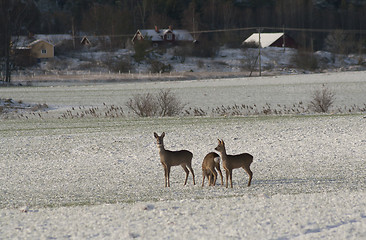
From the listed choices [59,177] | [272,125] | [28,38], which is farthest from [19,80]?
[59,177]

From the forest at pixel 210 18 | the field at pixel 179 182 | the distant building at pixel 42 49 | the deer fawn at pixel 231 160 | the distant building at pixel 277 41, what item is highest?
the forest at pixel 210 18

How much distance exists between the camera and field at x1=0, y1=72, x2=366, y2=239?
9547 millimetres

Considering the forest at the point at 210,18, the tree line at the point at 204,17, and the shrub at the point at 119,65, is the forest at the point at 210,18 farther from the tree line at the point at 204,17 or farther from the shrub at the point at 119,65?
the shrub at the point at 119,65

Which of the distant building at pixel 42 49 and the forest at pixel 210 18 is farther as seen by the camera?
the forest at pixel 210 18

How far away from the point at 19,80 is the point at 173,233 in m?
75.0

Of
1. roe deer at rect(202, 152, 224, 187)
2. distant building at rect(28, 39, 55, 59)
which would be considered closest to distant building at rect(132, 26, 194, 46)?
distant building at rect(28, 39, 55, 59)

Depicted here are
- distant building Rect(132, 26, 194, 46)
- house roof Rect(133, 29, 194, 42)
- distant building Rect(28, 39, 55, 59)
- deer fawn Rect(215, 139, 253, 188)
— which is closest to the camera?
deer fawn Rect(215, 139, 253, 188)

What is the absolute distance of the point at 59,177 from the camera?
15469 mm

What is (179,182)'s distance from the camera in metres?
13.9

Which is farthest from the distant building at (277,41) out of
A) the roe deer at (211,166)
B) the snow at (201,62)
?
the roe deer at (211,166)

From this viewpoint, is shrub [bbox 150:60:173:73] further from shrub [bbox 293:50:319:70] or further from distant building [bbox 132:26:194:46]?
shrub [bbox 293:50:319:70]

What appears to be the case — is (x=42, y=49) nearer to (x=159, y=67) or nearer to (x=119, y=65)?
(x=119, y=65)

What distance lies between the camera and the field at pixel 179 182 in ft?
31.3

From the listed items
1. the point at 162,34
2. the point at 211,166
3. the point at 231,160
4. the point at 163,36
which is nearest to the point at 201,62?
the point at 163,36
